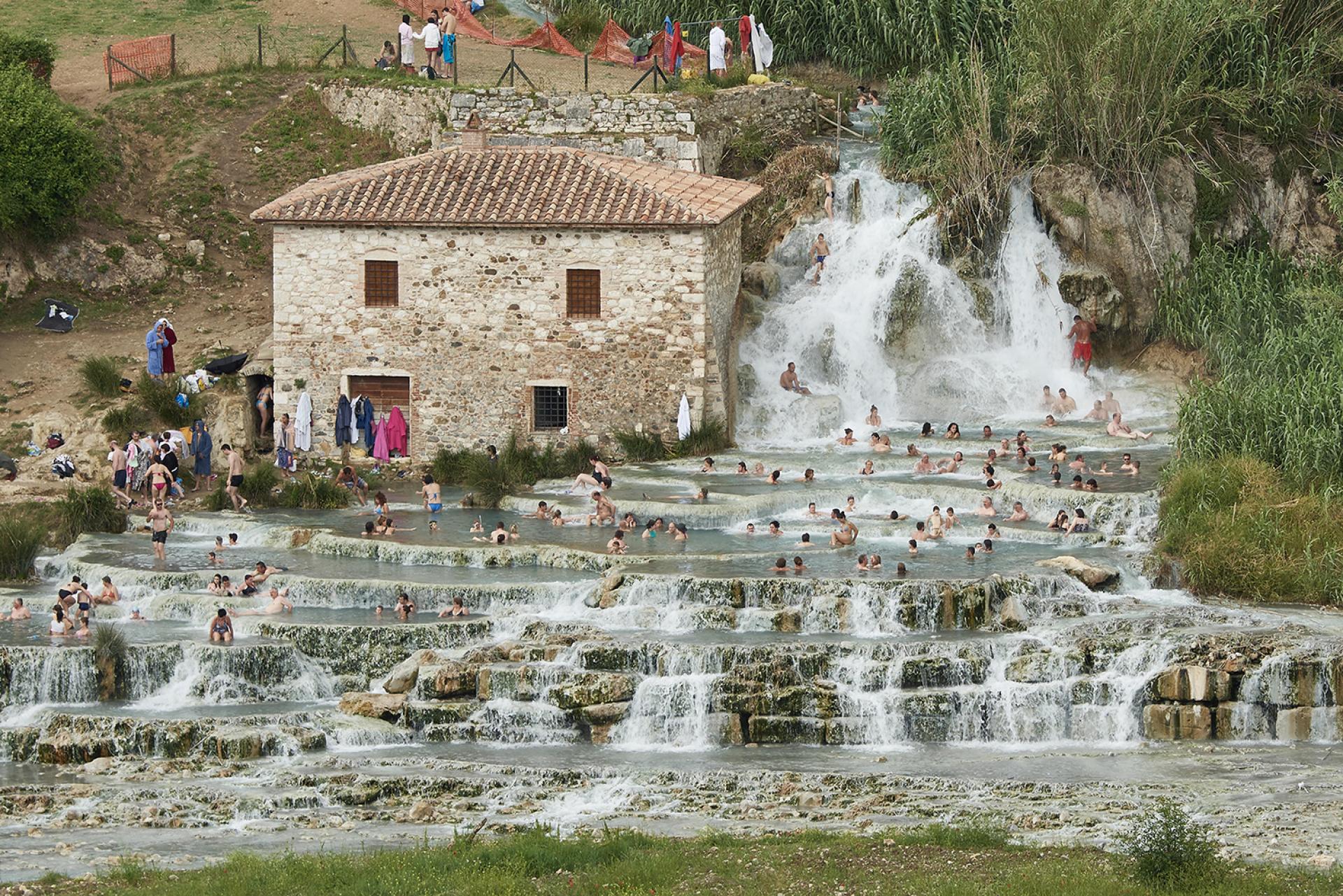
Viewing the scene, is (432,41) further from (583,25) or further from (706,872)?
(706,872)

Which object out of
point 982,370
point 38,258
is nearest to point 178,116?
point 38,258

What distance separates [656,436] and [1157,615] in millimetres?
12722

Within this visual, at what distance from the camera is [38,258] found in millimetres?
46344

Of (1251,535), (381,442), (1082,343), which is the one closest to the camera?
(1251,535)

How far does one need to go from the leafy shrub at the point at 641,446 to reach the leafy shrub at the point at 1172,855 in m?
19.6

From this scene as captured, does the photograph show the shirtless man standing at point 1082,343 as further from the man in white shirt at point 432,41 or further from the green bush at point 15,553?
the green bush at point 15,553

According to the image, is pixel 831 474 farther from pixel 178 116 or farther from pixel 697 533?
pixel 178 116

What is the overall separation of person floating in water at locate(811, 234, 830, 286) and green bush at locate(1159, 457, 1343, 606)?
12965 mm

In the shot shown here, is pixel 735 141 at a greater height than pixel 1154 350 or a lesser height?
greater

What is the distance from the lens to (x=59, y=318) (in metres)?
44.8

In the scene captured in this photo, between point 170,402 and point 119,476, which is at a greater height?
point 170,402

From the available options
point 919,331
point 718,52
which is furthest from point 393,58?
point 919,331

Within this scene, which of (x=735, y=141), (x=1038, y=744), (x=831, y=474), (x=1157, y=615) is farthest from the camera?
(x=735, y=141)

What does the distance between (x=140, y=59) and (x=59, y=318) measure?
10.6 m
